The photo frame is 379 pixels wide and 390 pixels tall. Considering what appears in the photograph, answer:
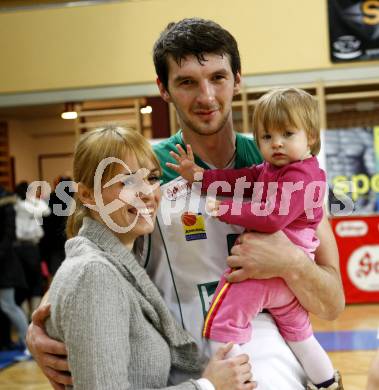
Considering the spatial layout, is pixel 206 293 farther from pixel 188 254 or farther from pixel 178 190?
pixel 178 190

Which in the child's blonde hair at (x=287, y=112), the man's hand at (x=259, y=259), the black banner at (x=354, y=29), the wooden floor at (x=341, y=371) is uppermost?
the black banner at (x=354, y=29)

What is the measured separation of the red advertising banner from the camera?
25.2ft

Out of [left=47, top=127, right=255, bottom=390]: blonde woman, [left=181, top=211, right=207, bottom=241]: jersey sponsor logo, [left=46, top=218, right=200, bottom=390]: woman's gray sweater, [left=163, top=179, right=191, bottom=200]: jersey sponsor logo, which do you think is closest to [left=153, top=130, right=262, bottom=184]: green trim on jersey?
[left=163, top=179, right=191, bottom=200]: jersey sponsor logo

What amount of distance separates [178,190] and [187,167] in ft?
0.32

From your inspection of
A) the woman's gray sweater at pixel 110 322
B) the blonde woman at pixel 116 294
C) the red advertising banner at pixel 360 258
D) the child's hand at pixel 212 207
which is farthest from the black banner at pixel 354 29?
the woman's gray sweater at pixel 110 322

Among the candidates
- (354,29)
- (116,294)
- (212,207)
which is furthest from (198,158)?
(354,29)

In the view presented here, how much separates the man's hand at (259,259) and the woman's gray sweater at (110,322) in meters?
0.26

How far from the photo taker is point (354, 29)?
8180 mm

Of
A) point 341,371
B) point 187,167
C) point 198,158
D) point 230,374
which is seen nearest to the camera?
point 230,374

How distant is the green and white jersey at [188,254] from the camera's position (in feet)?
6.08

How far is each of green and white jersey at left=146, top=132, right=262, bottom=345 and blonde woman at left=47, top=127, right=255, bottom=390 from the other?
18 centimetres

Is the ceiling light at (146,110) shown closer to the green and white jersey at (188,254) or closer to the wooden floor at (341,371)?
the wooden floor at (341,371)

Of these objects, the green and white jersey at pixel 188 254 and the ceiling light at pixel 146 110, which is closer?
the green and white jersey at pixel 188 254

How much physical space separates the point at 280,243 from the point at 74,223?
0.61 metres
